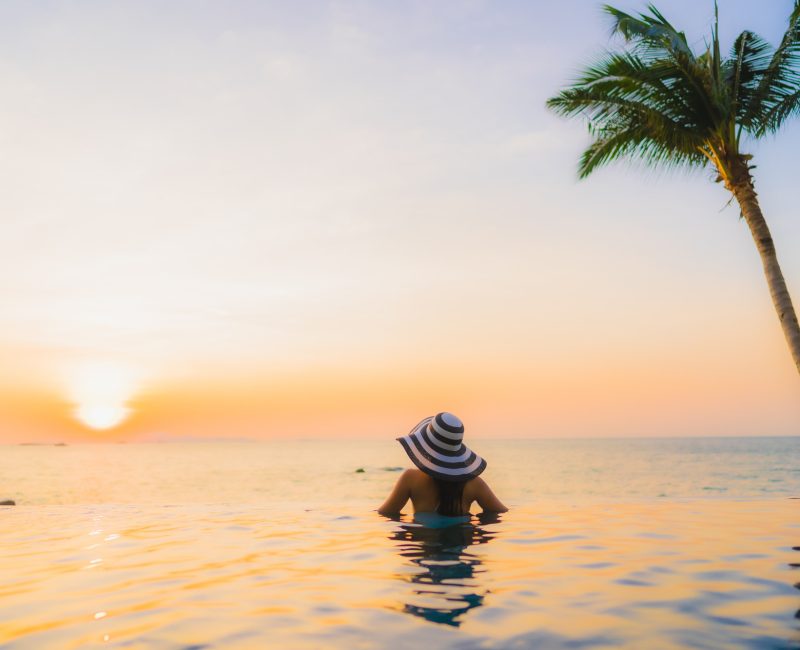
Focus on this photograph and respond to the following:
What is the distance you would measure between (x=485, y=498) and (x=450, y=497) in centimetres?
103

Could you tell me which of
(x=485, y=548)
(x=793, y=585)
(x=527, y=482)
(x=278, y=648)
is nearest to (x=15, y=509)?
(x=485, y=548)

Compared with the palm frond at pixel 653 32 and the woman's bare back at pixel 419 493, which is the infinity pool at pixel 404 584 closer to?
the woman's bare back at pixel 419 493

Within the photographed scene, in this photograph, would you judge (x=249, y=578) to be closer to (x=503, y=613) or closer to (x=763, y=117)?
(x=503, y=613)

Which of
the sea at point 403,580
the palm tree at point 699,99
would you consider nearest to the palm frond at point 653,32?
the palm tree at point 699,99

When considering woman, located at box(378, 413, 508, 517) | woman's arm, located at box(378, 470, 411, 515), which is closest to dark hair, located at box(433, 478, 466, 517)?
woman, located at box(378, 413, 508, 517)

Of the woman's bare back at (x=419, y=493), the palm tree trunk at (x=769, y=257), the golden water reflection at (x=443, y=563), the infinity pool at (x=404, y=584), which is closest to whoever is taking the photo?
the infinity pool at (x=404, y=584)

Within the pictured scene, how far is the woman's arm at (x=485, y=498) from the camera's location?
834 cm

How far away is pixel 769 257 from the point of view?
13.4 metres

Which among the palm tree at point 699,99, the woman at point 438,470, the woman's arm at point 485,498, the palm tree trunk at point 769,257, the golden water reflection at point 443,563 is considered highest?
the palm tree at point 699,99

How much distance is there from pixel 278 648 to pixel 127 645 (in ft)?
2.82

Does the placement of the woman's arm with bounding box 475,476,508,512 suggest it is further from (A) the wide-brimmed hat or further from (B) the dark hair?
(A) the wide-brimmed hat

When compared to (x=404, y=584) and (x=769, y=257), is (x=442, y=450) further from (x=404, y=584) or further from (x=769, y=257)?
(x=769, y=257)

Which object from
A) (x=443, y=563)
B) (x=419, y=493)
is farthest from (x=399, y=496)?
(x=443, y=563)

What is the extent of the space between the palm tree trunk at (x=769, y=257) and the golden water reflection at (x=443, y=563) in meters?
8.19
